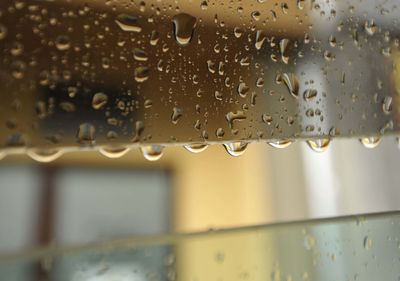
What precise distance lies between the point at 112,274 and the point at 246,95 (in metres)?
0.19

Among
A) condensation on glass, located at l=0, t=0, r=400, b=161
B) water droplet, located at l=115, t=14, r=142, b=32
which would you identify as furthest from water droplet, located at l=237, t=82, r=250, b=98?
water droplet, located at l=115, t=14, r=142, b=32

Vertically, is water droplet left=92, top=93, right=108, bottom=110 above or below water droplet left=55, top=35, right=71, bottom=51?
below

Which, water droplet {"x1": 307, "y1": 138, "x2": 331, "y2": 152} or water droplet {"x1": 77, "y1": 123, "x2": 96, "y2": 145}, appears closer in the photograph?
water droplet {"x1": 77, "y1": 123, "x2": 96, "y2": 145}

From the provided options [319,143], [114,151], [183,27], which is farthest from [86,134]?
[319,143]

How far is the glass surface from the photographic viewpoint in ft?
0.97

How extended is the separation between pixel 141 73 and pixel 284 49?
148mm

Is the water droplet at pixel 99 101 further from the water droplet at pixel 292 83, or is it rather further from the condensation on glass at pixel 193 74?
the water droplet at pixel 292 83

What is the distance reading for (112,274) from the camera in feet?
1.01

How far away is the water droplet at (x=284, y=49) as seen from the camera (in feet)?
1.33

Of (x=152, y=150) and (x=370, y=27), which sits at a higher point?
(x=370, y=27)

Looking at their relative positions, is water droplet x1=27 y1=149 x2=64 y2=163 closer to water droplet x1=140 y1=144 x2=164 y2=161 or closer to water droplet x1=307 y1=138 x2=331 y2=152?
water droplet x1=140 y1=144 x2=164 y2=161

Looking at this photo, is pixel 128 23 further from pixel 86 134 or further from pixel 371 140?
pixel 371 140

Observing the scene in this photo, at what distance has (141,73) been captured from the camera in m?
0.34

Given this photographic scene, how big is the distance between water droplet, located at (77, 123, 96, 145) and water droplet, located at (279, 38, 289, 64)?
195 millimetres
